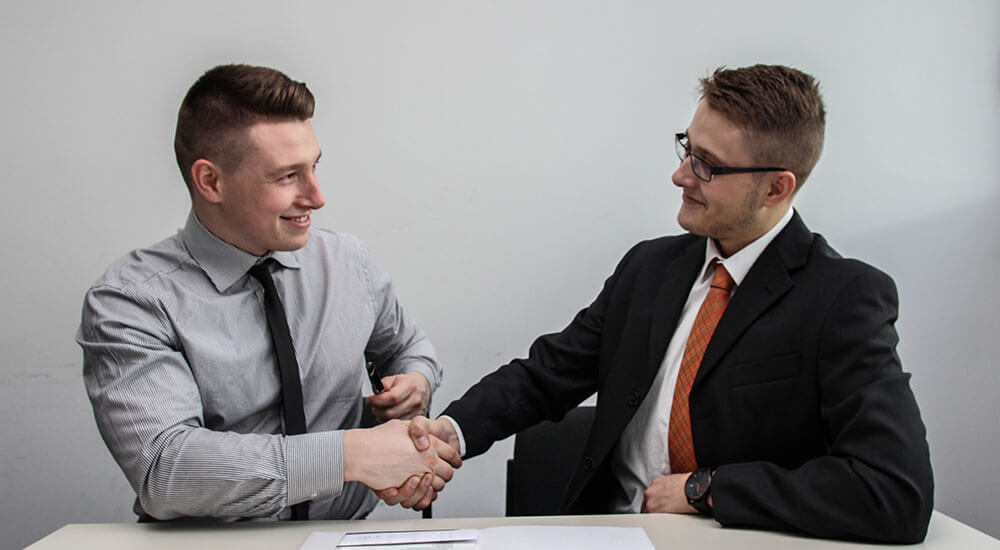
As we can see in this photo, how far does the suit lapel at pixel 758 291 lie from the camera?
1.68 m

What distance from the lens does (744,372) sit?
1670 mm

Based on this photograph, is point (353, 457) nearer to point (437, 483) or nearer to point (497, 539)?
point (437, 483)

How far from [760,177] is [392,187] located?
1460mm

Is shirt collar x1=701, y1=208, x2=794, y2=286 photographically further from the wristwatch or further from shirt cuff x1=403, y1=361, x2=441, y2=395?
shirt cuff x1=403, y1=361, x2=441, y2=395

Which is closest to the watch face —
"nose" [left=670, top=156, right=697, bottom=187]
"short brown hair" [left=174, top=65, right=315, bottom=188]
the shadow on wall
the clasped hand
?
the clasped hand

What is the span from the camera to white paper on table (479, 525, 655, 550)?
53.8 inches

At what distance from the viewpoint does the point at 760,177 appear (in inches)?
70.1

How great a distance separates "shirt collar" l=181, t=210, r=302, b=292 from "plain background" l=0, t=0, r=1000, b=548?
40.7 inches

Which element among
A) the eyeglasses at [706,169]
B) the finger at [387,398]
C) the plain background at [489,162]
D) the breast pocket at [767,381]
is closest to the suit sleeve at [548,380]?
the finger at [387,398]

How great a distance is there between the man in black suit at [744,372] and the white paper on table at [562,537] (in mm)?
204

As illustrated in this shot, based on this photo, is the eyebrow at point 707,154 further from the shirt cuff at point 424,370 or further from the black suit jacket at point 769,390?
the shirt cuff at point 424,370

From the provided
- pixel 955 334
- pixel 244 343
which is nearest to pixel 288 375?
pixel 244 343

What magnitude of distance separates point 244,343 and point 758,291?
1.15m

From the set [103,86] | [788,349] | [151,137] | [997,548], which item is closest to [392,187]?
[151,137]
